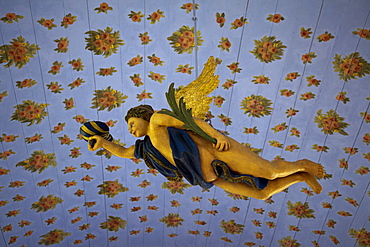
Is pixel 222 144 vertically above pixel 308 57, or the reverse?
pixel 308 57

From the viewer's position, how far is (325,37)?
4.27 metres

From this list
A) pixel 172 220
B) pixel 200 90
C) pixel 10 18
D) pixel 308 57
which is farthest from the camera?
pixel 172 220

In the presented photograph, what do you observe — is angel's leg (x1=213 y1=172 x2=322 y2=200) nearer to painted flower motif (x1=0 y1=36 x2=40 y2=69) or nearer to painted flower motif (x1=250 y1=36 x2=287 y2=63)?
painted flower motif (x1=250 y1=36 x2=287 y2=63)

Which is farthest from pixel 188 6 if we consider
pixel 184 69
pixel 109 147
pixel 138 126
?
pixel 109 147

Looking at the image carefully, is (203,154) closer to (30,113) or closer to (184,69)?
(184,69)

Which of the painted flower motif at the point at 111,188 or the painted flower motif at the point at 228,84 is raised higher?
the painted flower motif at the point at 228,84

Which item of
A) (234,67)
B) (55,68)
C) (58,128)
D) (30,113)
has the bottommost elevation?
(58,128)

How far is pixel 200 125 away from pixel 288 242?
13.2ft

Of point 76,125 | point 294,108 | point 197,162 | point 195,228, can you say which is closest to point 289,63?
point 294,108

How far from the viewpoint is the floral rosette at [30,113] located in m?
4.68

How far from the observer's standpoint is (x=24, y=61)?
4395 millimetres

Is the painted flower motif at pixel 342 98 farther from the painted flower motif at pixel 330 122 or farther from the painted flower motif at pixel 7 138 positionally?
the painted flower motif at pixel 7 138

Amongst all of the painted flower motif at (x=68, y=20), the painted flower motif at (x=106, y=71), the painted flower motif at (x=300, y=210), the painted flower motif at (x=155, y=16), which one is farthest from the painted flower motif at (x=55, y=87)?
the painted flower motif at (x=300, y=210)

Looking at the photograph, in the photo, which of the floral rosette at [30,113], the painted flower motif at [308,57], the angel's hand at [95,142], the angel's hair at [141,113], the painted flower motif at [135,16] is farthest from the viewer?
the floral rosette at [30,113]
